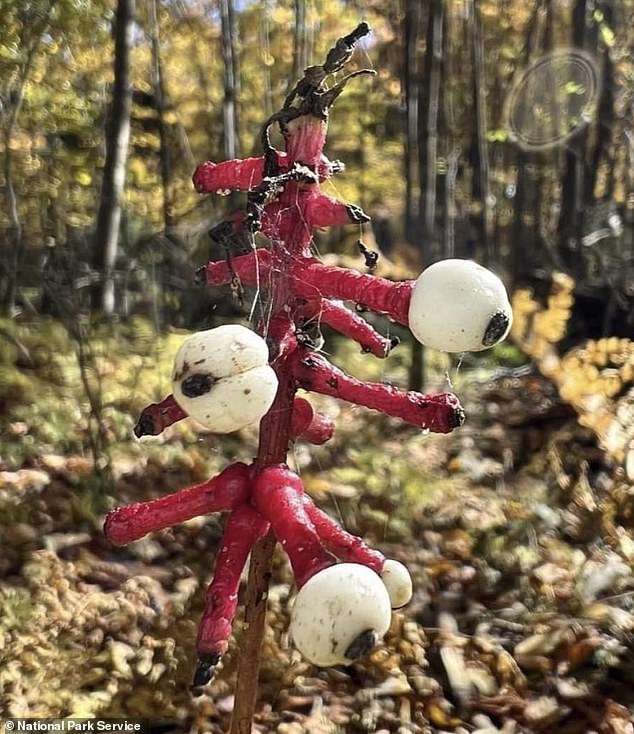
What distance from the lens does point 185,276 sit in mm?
3963

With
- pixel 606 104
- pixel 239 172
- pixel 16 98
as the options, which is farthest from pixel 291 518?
pixel 606 104

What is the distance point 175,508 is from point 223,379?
258 mm

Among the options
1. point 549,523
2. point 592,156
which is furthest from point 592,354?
point 592,156

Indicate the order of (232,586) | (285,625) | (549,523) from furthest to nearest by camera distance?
(549,523), (285,625), (232,586)

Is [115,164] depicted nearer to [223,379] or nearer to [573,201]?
[573,201]

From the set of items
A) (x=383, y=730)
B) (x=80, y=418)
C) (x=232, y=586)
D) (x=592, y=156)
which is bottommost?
(x=383, y=730)

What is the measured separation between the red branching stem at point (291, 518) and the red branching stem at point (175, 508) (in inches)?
1.2

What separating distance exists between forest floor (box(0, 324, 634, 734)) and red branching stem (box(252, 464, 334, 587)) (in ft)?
2.78

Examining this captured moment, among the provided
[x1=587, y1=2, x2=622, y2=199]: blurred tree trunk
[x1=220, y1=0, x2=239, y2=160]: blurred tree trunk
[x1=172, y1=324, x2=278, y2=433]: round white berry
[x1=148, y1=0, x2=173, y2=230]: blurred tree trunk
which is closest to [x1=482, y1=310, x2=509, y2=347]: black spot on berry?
[x1=172, y1=324, x2=278, y2=433]: round white berry

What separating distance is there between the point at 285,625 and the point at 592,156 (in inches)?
173

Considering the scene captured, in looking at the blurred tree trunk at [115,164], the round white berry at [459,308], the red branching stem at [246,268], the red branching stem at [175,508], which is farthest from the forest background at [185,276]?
the round white berry at [459,308]

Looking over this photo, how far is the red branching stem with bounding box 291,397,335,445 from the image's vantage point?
1.04 m

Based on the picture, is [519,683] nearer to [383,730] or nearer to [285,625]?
[383,730]

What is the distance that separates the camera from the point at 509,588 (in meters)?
2.15
